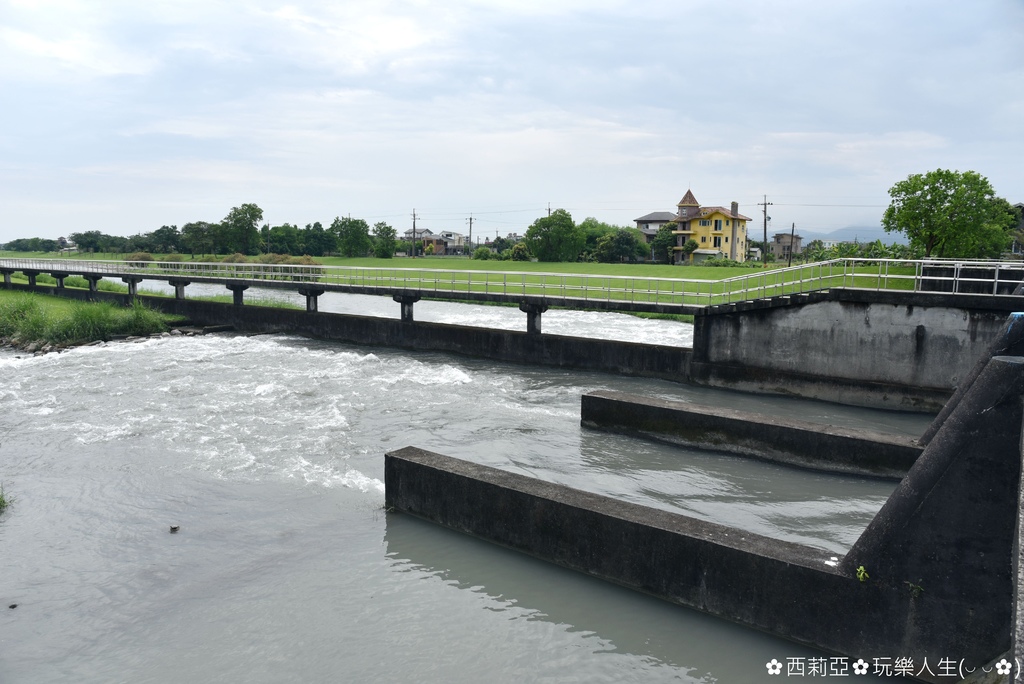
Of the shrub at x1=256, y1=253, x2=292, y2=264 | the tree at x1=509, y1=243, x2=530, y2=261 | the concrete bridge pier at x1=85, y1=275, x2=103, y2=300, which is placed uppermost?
the tree at x1=509, y1=243, x2=530, y2=261

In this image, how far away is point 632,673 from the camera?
24.2 ft

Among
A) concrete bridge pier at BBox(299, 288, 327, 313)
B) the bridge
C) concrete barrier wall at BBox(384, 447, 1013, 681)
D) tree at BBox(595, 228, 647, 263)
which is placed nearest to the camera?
concrete barrier wall at BBox(384, 447, 1013, 681)

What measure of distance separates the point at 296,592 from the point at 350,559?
1.05m

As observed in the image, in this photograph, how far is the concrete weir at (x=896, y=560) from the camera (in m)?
6.34

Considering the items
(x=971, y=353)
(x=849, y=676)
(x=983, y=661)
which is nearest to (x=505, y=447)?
(x=849, y=676)

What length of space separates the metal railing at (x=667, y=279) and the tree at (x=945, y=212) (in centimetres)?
189

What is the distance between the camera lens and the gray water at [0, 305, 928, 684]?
25.3 feet

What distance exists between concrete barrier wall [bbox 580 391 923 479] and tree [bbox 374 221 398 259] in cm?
11090

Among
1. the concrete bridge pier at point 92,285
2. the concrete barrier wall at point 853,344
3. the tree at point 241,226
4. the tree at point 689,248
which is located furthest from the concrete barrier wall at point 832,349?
the tree at point 241,226

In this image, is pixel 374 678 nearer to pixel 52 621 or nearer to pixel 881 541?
pixel 52 621

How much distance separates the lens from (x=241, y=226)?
105438mm

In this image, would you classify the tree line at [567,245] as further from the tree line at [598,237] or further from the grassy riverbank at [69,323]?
the grassy riverbank at [69,323]

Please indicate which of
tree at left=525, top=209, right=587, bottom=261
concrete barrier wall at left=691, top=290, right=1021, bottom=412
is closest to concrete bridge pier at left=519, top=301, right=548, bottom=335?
concrete barrier wall at left=691, top=290, right=1021, bottom=412

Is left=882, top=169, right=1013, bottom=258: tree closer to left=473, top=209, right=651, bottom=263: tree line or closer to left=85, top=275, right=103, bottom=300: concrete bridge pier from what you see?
left=85, top=275, right=103, bottom=300: concrete bridge pier
